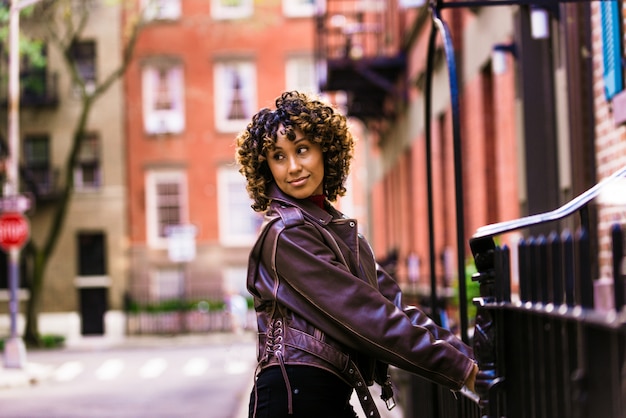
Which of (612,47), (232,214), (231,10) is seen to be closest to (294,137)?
(612,47)

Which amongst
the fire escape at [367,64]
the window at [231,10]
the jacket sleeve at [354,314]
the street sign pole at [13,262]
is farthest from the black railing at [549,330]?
the window at [231,10]

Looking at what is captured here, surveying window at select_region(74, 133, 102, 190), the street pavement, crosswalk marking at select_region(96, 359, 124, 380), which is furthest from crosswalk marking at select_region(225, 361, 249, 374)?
window at select_region(74, 133, 102, 190)

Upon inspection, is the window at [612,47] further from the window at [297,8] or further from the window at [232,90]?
the window at [297,8]

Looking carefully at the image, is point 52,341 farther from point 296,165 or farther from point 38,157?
point 296,165

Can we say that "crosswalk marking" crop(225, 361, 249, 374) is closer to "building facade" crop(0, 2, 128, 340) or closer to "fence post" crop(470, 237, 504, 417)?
"building facade" crop(0, 2, 128, 340)

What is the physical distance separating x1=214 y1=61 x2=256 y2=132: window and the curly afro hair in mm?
33945

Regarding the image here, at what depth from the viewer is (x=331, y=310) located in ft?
10.6

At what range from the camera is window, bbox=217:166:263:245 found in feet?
122

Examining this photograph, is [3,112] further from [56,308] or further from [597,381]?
[597,381]

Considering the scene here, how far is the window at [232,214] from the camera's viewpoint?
37.2 metres

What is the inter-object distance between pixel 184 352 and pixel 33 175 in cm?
1268

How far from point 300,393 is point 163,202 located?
34392mm

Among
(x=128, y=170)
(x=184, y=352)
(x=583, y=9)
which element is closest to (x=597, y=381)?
(x=583, y=9)

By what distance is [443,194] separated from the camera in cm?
1677
